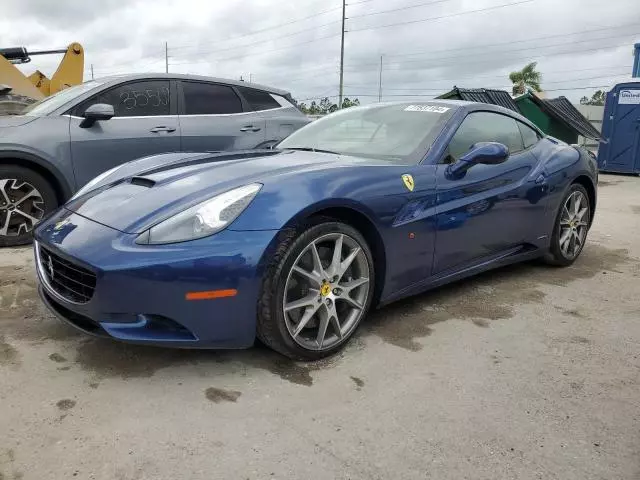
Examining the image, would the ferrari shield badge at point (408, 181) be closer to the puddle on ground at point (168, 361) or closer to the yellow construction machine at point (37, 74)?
the puddle on ground at point (168, 361)

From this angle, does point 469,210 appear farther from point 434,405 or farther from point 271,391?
point 271,391

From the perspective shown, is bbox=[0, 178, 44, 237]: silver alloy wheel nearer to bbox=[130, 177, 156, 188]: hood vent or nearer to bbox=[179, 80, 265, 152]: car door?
bbox=[179, 80, 265, 152]: car door

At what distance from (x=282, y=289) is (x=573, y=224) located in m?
3.04

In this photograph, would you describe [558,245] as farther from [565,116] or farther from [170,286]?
[565,116]

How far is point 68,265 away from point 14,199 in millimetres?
2576

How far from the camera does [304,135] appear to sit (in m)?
3.88

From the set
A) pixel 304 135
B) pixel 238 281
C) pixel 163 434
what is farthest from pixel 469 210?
pixel 163 434

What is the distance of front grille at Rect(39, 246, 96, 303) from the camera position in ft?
7.75

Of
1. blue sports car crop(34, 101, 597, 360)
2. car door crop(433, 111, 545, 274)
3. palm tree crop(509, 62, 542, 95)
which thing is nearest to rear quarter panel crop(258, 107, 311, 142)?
blue sports car crop(34, 101, 597, 360)

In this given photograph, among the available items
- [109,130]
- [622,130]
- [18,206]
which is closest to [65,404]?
[18,206]

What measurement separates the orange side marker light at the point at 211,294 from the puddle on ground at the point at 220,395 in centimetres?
40

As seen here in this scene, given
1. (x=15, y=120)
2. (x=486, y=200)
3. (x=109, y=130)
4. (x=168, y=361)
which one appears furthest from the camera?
(x=109, y=130)

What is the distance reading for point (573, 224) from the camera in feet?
14.9

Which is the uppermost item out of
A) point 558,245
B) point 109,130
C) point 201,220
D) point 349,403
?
point 109,130
